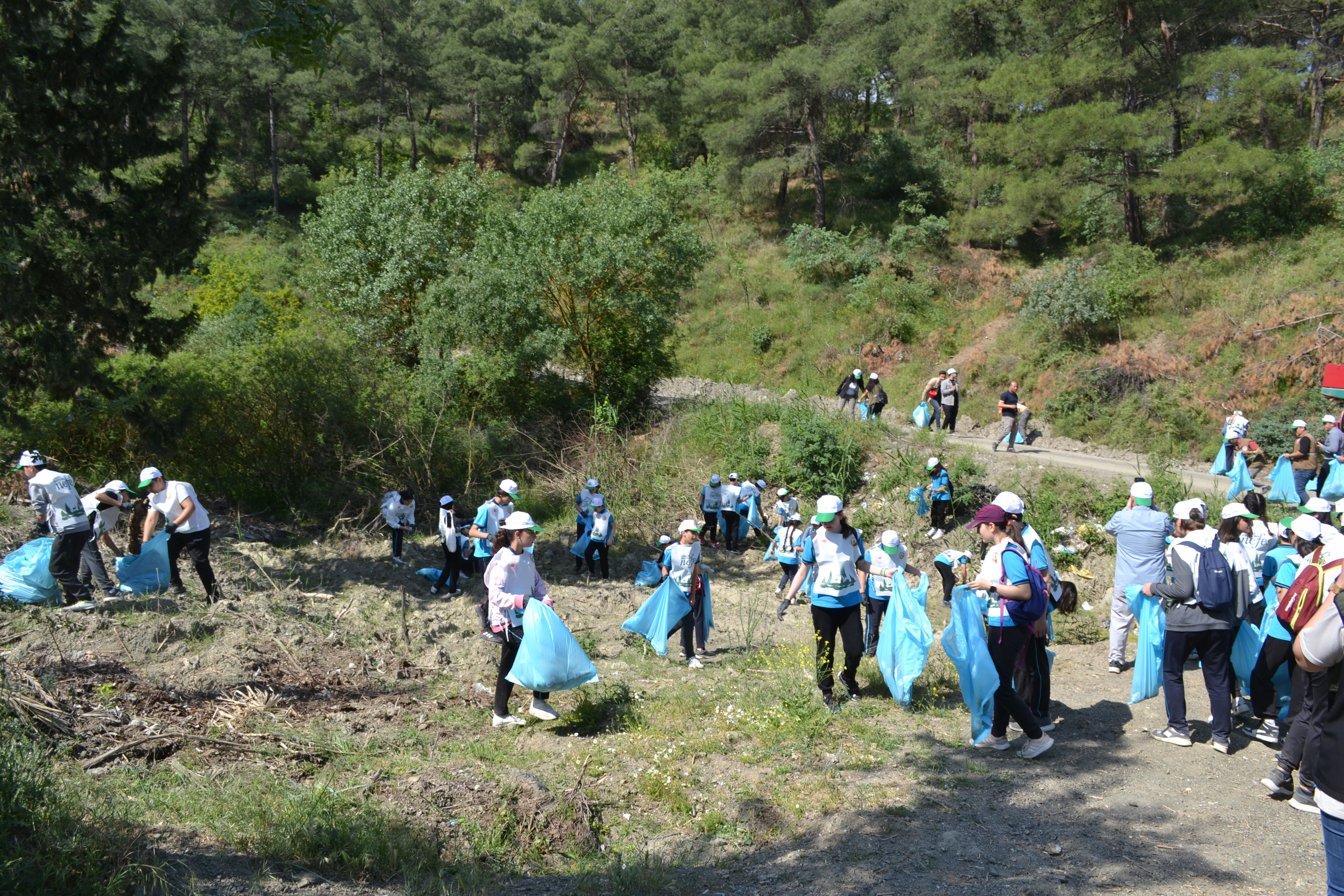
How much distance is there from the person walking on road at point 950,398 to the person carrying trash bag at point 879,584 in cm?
1021

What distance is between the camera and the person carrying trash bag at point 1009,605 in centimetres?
530

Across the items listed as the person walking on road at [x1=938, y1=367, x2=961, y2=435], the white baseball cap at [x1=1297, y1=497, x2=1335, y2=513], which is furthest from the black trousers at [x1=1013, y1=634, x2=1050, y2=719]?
the person walking on road at [x1=938, y1=367, x2=961, y2=435]

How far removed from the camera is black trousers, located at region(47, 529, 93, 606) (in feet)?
25.9

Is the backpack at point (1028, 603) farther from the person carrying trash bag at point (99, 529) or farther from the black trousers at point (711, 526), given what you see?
the black trousers at point (711, 526)

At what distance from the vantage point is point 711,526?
1452cm

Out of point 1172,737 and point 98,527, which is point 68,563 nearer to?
point 98,527

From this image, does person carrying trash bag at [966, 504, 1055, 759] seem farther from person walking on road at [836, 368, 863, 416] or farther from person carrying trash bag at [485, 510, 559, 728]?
person walking on road at [836, 368, 863, 416]

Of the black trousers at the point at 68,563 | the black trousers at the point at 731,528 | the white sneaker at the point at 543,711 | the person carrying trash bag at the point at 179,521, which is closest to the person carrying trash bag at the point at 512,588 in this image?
the white sneaker at the point at 543,711

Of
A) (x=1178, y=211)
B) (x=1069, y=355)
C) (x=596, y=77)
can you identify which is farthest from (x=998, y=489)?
(x=596, y=77)

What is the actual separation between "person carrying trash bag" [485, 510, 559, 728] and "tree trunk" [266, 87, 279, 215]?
132ft

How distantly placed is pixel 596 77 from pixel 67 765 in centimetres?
4300

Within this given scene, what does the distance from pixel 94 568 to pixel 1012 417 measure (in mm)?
15148

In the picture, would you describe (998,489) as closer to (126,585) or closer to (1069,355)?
(1069,355)

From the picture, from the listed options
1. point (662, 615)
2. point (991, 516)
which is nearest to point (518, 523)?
point (662, 615)
